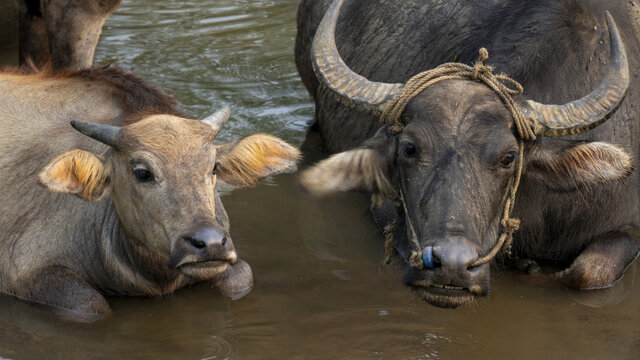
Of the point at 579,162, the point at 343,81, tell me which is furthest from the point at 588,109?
the point at 343,81

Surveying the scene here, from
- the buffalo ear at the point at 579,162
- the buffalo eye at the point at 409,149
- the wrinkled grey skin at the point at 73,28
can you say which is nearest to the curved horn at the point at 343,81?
the buffalo eye at the point at 409,149

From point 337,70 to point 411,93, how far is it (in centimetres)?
49

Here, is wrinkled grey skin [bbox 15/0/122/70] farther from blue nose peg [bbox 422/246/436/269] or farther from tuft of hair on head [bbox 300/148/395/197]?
blue nose peg [bbox 422/246/436/269]

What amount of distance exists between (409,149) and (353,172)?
57cm

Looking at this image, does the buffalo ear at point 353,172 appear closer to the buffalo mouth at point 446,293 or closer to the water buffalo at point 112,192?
the water buffalo at point 112,192

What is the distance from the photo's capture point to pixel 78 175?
481 cm

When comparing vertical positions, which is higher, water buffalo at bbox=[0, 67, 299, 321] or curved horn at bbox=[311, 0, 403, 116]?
curved horn at bbox=[311, 0, 403, 116]

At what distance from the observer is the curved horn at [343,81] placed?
4770 millimetres

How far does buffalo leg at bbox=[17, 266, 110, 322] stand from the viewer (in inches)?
191

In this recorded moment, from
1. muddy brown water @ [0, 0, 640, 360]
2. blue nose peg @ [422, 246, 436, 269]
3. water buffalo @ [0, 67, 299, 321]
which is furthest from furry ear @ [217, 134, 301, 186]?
blue nose peg @ [422, 246, 436, 269]

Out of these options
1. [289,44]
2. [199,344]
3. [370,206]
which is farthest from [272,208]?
[289,44]

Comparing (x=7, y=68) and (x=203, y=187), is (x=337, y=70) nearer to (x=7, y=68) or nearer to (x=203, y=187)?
(x=203, y=187)

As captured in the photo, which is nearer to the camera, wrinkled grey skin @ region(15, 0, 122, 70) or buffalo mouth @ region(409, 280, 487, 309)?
buffalo mouth @ region(409, 280, 487, 309)

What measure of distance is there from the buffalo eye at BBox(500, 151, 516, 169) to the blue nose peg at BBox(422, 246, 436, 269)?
24.3 inches
